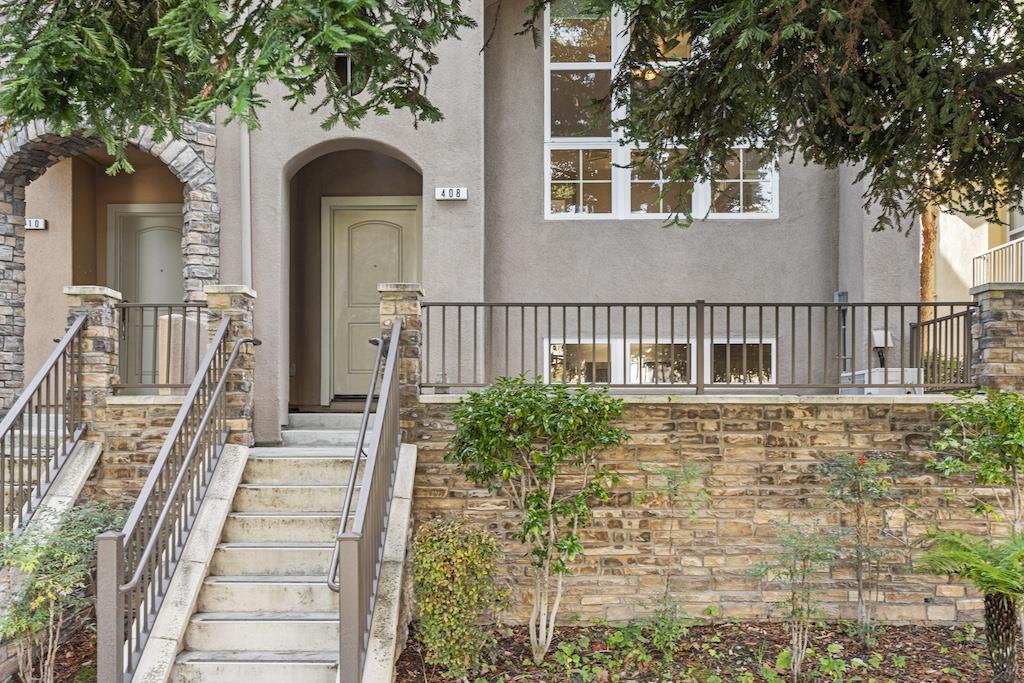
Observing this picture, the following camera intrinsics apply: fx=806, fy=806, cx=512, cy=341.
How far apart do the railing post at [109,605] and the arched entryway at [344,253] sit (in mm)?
4583

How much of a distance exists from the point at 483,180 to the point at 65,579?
Result: 509 cm

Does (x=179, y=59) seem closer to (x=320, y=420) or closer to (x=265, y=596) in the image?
(x=265, y=596)

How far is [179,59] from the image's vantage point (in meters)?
4.75

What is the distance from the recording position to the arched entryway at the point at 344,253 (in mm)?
9164

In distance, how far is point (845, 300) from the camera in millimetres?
8289

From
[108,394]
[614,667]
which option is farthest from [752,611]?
[108,394]

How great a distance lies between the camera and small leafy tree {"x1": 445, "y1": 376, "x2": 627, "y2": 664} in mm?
5727

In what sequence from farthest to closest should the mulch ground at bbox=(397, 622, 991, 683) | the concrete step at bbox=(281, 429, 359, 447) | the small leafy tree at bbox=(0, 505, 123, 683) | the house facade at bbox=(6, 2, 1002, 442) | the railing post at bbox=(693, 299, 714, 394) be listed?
the house facade at bbox=(6, 2, 1002, 442)
the concrete step at bbox=(281, 429, 359, 447)
the railing post at bbox=(693, 299, 714, 394)
the mulch ground at bbox=(397, 622, 991, 683)
the small leafy tree at bbox=(0, 505, 123, 683)

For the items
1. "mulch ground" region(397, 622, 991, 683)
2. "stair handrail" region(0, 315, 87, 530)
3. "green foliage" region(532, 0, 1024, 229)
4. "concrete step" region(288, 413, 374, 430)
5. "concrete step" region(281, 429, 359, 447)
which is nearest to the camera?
"green foliage" region(532, 0, 1024, 229)

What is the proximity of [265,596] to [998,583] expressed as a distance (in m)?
4.76

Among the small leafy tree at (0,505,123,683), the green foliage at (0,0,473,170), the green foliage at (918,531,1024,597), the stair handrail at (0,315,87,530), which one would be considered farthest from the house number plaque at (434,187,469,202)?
the green foliage at (918,531,1024,597)

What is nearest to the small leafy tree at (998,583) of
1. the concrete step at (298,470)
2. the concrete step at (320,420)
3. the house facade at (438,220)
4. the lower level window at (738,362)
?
the house facade at (438,220)

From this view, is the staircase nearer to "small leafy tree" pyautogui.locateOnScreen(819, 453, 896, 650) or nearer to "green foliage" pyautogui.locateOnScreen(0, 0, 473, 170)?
"green foliage" pyautogui.locateOnScreen(0, 0, 473, 170)

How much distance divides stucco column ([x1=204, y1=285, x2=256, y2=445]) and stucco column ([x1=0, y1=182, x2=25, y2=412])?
2778mm
